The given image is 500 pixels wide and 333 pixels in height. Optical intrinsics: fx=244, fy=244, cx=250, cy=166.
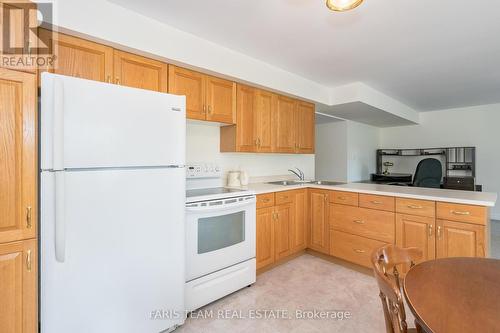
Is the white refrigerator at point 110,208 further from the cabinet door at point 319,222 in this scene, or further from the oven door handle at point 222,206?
the cabinet door at point 319,222

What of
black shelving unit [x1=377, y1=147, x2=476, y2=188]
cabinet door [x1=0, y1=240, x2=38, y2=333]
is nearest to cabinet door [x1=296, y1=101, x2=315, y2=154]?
cabinet door [x1=0, y1=240, x2=38, y2=333]

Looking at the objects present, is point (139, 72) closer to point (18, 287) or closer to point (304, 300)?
point (18, 287)

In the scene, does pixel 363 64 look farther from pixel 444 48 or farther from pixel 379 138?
pixel 379 138

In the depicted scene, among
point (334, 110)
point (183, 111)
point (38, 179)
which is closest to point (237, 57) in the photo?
point (183, 111)

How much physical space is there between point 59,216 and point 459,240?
114 inches

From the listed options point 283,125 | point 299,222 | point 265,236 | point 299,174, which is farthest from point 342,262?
point 283,125

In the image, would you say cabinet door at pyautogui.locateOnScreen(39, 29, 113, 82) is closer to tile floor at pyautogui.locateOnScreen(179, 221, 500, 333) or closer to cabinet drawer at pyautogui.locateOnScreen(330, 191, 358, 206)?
tile floor at pyautogui.locateOnScreen(179, 221, 500, 333)

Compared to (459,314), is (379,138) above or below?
above

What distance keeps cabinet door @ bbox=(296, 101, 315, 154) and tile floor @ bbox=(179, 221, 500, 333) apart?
5.29ft

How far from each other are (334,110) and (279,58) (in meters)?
1.88

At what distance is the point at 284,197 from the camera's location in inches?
112

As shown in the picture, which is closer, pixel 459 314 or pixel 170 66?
pixel 459 314

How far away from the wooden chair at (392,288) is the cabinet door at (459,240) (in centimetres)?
122

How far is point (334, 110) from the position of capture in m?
4.16
